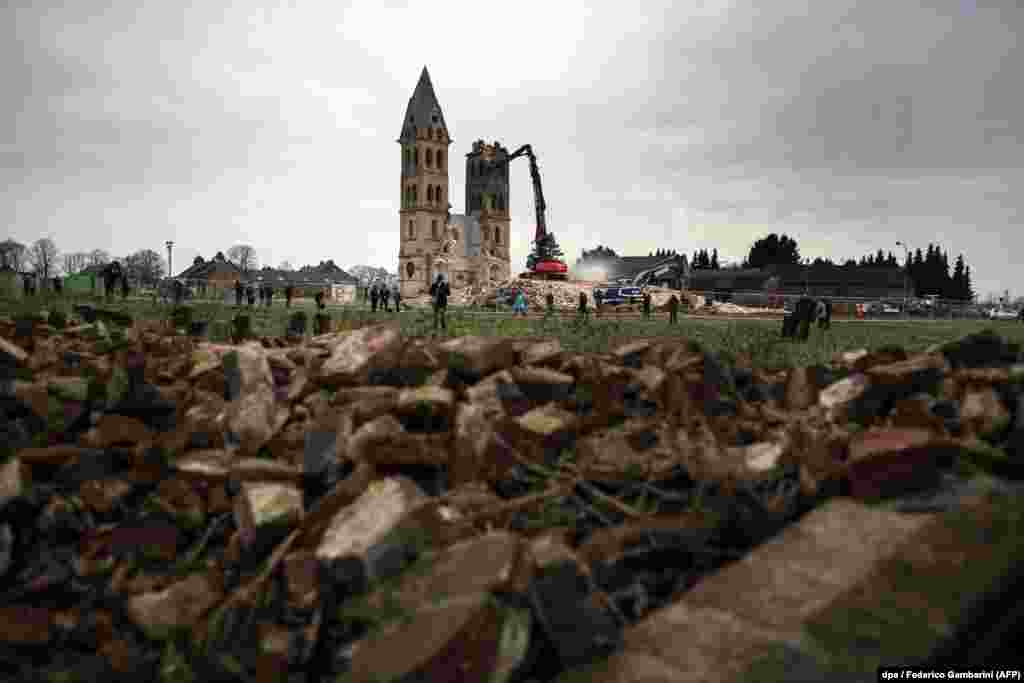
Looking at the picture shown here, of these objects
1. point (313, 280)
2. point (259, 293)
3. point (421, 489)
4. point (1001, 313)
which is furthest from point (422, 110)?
point (421, 489)

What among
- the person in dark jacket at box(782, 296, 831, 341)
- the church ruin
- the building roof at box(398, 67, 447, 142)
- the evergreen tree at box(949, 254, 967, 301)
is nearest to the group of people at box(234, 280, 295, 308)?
the person in dark jacket at box(782, 296, 831, 341)

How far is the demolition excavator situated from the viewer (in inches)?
2474

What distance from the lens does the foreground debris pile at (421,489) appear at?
8.59 ft

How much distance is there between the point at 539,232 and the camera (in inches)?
2739

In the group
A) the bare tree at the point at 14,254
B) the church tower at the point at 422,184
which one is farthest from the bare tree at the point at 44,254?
the church tower at the point at 422,184

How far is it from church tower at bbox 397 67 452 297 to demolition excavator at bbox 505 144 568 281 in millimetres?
39259

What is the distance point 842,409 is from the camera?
3.91 metres

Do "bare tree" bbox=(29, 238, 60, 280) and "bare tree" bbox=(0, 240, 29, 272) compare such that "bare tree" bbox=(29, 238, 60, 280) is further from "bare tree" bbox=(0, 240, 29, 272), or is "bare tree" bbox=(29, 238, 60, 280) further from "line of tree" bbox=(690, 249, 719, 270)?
"line of tree" bbox=(690, 249, 719, 270)

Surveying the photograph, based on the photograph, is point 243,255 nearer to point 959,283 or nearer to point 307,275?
point 307,275

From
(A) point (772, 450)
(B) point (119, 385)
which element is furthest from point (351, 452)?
(A) point (772, 450)

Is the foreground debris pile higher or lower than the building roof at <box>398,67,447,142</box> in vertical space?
lower

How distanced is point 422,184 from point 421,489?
11063cm

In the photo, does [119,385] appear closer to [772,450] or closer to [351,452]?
[351,452]

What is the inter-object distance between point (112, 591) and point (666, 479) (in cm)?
270
